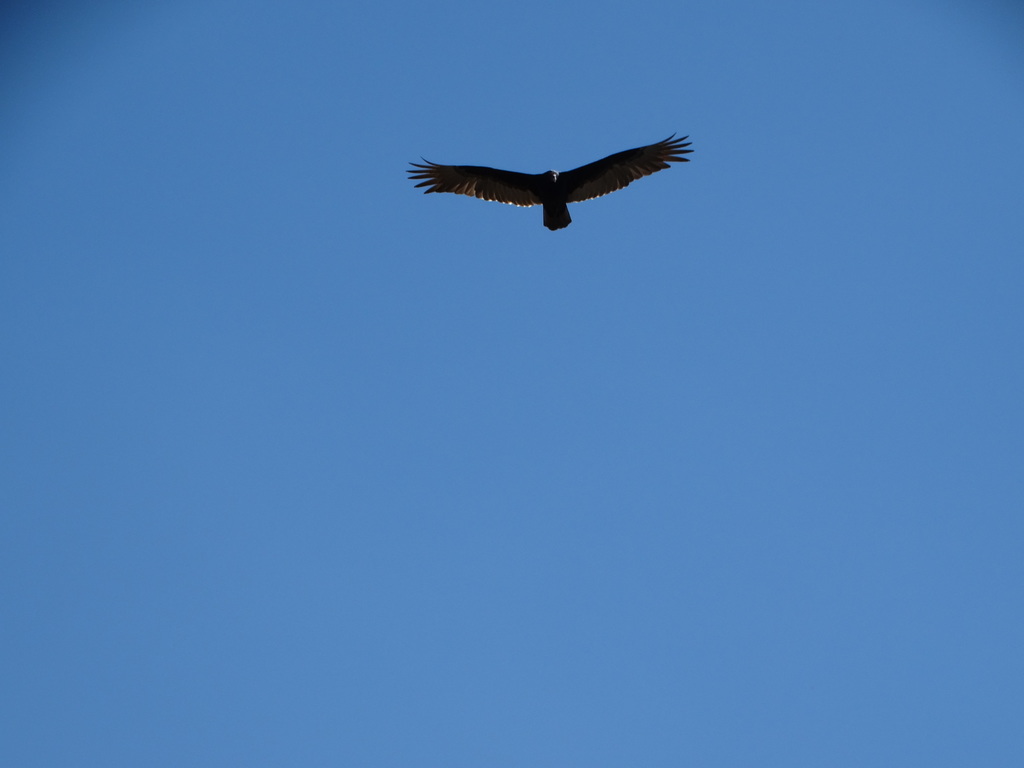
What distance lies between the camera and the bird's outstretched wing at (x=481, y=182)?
1630 cm

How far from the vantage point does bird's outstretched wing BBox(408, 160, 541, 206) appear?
53.5 feet

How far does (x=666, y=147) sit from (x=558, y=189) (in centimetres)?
207

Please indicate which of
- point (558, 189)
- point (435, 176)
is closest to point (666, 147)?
point (558, 189)

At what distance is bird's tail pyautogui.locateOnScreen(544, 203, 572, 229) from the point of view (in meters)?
15.8

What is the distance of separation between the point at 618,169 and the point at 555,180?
1270mm

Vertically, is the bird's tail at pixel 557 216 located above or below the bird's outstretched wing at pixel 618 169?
below

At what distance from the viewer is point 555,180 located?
15727 millimetres

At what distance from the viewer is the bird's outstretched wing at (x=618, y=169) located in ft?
52.2

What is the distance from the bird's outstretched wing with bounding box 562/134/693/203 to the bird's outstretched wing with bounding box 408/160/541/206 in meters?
0.75

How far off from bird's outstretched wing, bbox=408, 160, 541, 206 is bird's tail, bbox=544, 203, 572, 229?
1.94 ft

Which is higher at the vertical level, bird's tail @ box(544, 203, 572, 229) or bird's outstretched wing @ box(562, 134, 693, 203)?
bird's outstretched wing @ box(562, 134, 693, 203)

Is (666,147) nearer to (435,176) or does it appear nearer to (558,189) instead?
(558,189)

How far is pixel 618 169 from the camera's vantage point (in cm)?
1617

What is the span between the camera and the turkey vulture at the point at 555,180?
15836 millimetres
